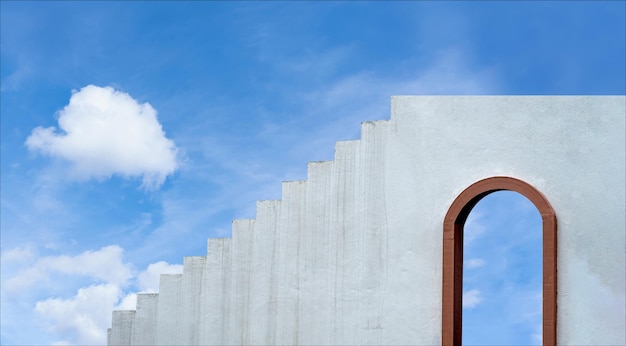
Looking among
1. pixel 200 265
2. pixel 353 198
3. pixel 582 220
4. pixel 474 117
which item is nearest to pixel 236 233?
pixel 200 265

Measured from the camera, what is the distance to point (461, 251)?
51.1 ft

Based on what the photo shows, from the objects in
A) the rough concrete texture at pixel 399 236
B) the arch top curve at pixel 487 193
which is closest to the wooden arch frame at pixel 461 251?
the arch top curve at pixel 487 193

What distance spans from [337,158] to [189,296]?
3.18 m

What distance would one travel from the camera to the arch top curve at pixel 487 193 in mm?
15031

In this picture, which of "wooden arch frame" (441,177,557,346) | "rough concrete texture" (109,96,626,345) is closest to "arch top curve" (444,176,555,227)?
"wooden arch frame" (441,177,557,346)

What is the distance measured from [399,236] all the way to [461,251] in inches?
36.2

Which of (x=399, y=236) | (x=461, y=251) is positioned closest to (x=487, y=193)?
(x=461, y=251)

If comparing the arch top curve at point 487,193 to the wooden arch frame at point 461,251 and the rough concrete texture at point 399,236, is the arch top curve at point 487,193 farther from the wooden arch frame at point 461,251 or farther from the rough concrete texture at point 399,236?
the rough concrete texture at point 399,236

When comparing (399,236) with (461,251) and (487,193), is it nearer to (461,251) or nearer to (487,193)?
(461,251)

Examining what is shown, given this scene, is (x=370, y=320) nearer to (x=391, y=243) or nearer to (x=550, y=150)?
(x=391, y=243)

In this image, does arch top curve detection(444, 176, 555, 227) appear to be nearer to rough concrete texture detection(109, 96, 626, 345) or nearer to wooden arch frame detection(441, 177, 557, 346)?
wooden arch frame detection(441, 177, 557, 346)

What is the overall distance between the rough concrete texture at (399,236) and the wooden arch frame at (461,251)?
0.47ft

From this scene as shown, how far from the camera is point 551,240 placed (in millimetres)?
14945

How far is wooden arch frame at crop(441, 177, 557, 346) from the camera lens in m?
14.9
